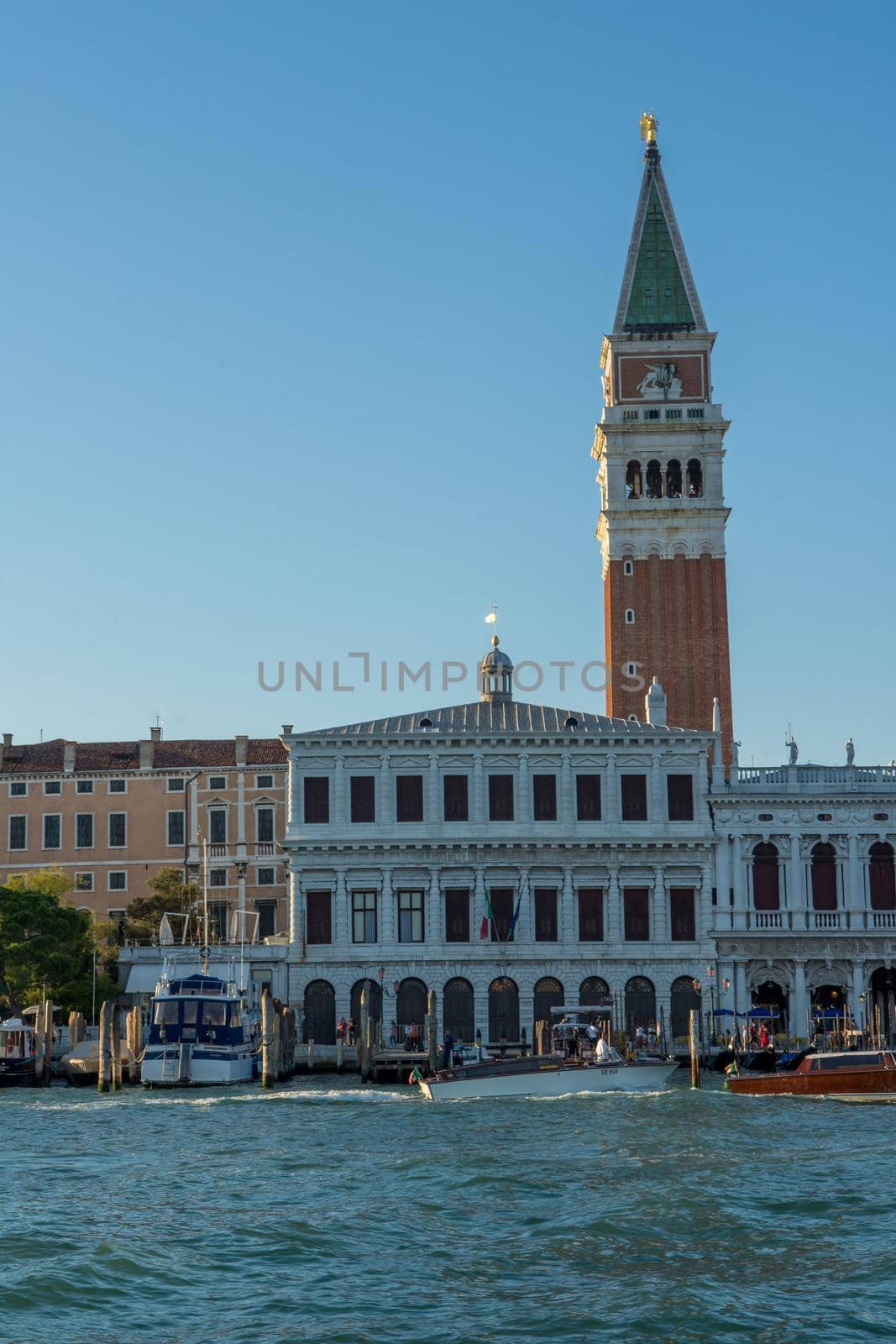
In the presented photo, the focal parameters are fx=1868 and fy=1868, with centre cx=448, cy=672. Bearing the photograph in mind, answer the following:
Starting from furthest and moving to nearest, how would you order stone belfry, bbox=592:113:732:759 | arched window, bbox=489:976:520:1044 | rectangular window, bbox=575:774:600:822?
stone belfry, bbox=592:113:732:759
rectangular window, bbox=575:774:600:822
arched window, bbox=489:976:520:1044

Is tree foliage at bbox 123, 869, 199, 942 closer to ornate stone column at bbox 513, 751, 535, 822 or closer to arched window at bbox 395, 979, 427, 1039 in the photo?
arched window at bbox 395, 979, 427, 1039

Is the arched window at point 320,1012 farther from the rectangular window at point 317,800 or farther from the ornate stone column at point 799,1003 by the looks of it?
the ornate stone column at point 799,1003

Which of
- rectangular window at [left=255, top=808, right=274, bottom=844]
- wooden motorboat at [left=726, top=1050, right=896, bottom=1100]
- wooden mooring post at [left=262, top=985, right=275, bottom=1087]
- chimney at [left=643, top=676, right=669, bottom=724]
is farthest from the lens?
rectangular window at [left=255, top=808, right=274, bottom=844]

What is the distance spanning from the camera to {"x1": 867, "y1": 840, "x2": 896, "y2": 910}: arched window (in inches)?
2338

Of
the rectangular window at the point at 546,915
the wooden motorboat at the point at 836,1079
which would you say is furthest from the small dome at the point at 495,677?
the wooden motorboat at the point at 836,1079

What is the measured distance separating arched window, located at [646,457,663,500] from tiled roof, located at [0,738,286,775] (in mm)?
18481

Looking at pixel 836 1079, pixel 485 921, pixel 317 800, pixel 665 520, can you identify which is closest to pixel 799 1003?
pixel 485 921

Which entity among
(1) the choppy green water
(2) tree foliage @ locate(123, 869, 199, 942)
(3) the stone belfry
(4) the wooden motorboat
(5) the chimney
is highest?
(3) the stone belfry

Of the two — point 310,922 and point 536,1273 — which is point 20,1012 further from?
point 536,1273

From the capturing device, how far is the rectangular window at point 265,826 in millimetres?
74938

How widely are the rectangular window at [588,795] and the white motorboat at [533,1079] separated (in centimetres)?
1571

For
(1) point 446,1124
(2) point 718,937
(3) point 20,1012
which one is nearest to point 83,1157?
(1) point 446,1124

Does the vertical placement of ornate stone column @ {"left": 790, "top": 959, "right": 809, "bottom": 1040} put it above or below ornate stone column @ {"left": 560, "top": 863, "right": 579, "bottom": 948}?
below

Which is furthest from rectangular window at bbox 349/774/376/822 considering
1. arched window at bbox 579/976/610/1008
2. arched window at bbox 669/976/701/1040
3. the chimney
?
arched window at bbox 669/976/701/1040
